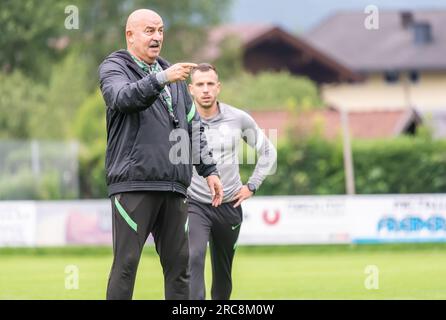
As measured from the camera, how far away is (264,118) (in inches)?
1770

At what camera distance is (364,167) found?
3550cm

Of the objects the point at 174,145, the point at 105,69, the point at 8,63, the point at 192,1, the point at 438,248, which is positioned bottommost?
the point at 438,248

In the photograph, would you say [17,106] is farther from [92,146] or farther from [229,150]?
[229,150]

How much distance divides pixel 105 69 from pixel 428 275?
10484 mm

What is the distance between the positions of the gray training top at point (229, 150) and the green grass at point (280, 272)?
3047 mm

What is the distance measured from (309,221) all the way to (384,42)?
57564 mm

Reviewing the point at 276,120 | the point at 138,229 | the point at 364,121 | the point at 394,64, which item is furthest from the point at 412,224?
the point at 394,64

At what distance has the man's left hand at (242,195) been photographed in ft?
37.6

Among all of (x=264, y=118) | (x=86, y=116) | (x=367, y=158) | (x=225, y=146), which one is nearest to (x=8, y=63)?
(x=86, y=116)

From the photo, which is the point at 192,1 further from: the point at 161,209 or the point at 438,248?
the point at 161,209

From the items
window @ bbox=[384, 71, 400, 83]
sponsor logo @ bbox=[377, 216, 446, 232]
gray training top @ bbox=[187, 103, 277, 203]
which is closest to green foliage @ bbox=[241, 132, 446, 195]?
sponsor logo @ bbox=[377, 216, 446, 232]

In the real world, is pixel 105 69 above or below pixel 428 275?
above

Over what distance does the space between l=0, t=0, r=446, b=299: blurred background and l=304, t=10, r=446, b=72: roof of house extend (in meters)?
0.14
